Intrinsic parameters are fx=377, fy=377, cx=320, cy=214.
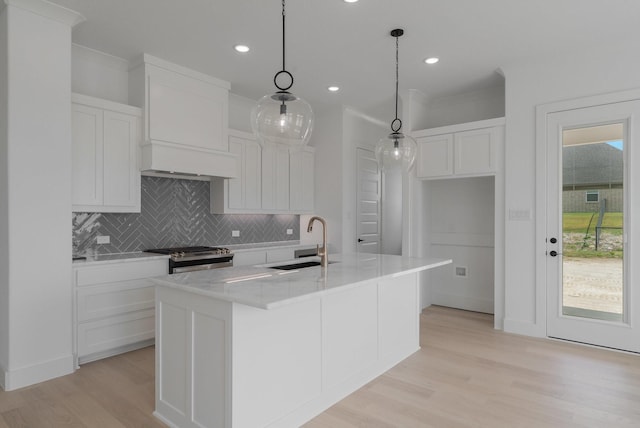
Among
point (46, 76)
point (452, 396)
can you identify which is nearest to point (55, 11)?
point (46, 76)

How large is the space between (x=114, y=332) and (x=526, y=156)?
177 inches

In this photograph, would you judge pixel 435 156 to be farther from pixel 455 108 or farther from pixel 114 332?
pixel 114 332

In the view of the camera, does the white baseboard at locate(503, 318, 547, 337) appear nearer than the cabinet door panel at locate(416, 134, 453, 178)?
Yes

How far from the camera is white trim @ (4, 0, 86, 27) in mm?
2807

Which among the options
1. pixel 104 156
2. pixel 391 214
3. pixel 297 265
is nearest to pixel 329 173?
pixel 391 214

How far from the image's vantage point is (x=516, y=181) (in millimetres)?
4152

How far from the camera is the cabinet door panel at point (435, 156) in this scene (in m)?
4.69

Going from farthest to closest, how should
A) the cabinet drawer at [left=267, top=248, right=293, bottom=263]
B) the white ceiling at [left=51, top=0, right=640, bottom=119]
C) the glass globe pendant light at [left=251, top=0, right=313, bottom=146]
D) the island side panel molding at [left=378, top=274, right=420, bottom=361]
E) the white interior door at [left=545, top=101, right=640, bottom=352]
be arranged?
1. the cabinet drawer at [left=267, top=248, right=293, bottom=263]
2. the white interior door at [left=545, top=101, right=640, bottom=352]
3. the island side panel molding at [left=378, top=274, right=420, bottom=361]
4. the white ceiling at [left=51, top=0, right=640, bottom=119]
5. the glass globe pendant light at [left=251, top=0, right=313, bottom=146]

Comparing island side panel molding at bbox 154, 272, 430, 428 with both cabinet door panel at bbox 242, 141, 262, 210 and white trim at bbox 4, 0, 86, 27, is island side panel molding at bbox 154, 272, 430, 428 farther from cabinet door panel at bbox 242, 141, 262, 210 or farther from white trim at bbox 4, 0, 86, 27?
cabinet door panel at bbox 242, 141, 262, 210

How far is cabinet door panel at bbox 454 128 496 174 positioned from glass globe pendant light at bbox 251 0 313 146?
2806mm

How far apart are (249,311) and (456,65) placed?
3471mm

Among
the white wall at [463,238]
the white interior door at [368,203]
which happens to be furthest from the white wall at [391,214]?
the white wall at [463,238]

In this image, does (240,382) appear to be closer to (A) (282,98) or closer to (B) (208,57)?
(A) (282,98)

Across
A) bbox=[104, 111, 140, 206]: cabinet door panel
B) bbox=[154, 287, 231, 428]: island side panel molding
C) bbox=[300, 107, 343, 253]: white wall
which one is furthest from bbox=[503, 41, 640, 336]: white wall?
bbox=[104, 111, 140, 206]: cabinet door panel
